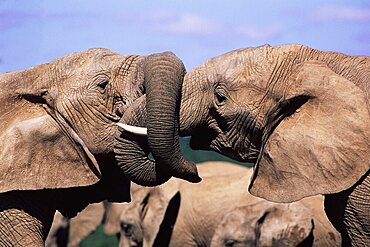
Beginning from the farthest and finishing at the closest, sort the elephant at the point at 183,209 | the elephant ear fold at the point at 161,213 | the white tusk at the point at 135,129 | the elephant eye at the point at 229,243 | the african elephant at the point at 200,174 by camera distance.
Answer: the african elephant at the point at 200,174
the elephant ear fold at the point at 161,213
the elephant at the point at 183,209
the elephant eye at the point at 229,243
the white tusk at the point at 135,129

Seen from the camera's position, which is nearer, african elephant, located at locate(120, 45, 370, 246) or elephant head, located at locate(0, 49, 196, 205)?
african elephant, located at locate(120, 45, 370, 246)

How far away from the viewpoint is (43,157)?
648cm

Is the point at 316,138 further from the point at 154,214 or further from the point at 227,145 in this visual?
the point at 154,214

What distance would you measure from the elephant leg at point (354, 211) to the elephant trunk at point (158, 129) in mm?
734

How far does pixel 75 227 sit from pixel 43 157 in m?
7.70

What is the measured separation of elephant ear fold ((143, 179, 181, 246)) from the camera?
447 inches

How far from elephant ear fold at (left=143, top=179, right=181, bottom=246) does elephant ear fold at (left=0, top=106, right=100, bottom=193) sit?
16.0ft

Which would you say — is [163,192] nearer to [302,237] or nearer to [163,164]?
[302,237]

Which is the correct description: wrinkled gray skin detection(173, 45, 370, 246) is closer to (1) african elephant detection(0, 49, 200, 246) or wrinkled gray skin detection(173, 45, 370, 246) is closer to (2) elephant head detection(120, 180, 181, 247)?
(1) african elephant detection(0, 49, 200, 246)

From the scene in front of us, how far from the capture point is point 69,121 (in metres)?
6.41

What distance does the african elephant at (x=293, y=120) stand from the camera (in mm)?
5852

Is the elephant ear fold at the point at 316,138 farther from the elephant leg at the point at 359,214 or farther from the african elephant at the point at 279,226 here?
the african elephant at the point at 279,226

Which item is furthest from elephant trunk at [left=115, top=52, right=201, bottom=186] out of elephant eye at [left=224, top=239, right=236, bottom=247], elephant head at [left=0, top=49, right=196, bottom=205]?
elephant eye at [left=224, top=239, right=236, bottom=247]

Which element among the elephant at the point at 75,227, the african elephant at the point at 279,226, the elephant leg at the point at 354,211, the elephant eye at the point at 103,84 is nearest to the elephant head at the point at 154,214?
the african elephant at the point at 279,226
